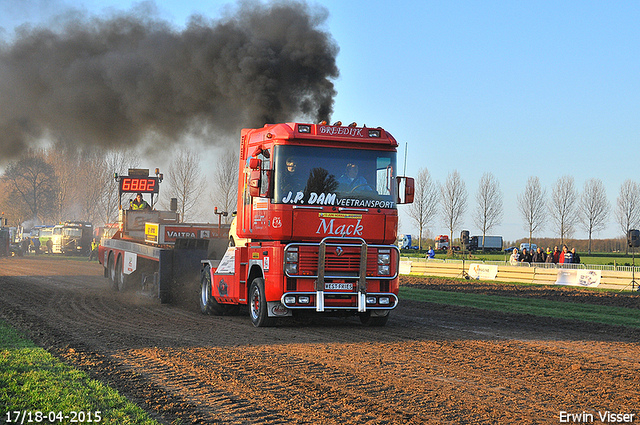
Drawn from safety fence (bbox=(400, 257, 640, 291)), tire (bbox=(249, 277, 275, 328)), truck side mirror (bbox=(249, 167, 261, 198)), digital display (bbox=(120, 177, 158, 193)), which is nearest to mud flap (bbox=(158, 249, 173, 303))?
tire (bbox=(249, 277, 275, 328))

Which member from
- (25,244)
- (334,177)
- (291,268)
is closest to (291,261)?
(291,268)

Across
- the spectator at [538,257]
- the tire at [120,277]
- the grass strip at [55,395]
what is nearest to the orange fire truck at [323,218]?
the grass strip at [55,395]

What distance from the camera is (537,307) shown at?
17281 mm

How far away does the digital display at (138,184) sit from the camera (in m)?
20.7

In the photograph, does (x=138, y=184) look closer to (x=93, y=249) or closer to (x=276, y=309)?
(x=276, y=309)

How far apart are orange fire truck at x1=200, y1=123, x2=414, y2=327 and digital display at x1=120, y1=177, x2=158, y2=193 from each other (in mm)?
9931

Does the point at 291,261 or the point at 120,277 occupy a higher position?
the point at 291,261

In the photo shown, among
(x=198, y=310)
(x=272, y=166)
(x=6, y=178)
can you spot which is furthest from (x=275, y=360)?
(x=6, y=178)

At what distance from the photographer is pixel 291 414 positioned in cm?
568

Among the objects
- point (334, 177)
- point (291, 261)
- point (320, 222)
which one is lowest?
point (291, 261)

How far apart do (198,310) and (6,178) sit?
6614cm

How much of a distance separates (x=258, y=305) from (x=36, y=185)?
2567 inches

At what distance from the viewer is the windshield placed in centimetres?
1095

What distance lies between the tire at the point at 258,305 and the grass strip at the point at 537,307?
283 inches
